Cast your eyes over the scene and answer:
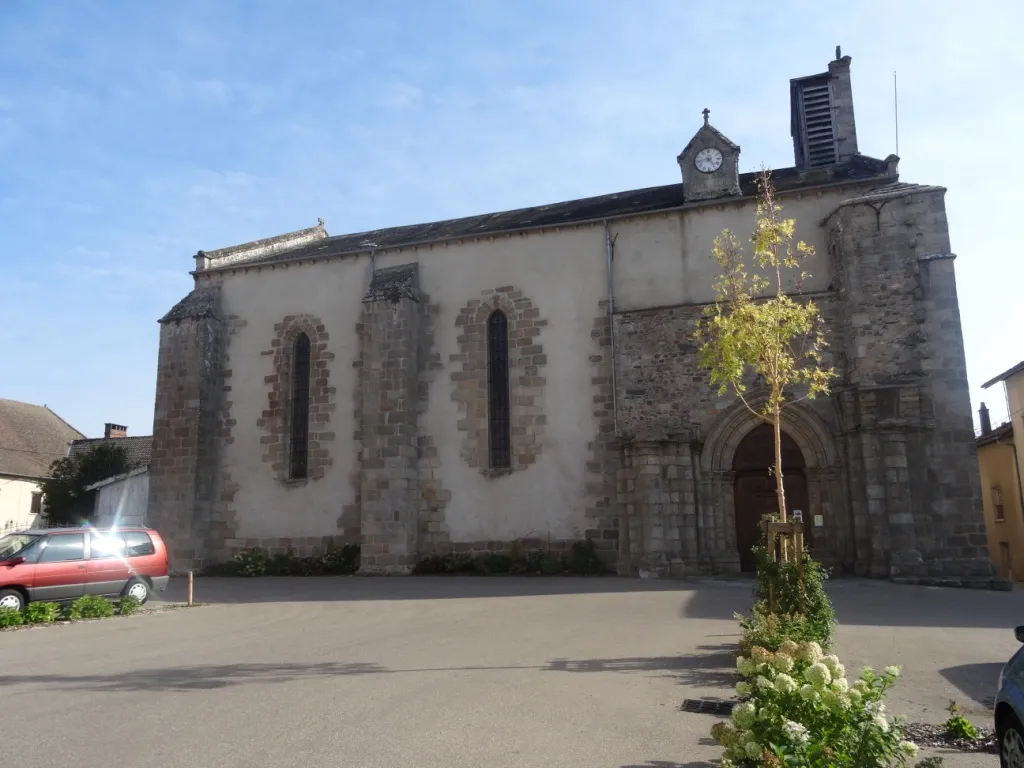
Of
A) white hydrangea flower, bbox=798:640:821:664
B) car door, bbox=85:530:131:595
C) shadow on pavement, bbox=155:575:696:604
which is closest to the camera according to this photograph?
white hydrangea flower, bbox=798:640:821:664

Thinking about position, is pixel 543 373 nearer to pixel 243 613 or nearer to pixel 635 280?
pixel 635 280

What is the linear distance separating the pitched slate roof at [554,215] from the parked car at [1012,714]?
15.0 m

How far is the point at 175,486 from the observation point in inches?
778

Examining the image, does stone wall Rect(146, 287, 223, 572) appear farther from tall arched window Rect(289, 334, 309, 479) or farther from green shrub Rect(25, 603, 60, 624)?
green shrub Rect(25, 603, 60, 624)

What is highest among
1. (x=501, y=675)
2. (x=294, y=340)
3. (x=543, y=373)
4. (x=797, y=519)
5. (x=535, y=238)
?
(x=535, y=238)

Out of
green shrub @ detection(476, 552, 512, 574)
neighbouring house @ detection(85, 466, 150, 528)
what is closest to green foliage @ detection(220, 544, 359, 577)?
green shrub @ detection(476, 552, 512, 574)

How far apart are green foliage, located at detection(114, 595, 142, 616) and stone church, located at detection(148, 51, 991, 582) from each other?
613 centimetres

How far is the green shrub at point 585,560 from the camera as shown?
55.1ft

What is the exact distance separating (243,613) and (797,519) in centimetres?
835

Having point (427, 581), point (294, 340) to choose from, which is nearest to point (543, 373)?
point (427, 581)

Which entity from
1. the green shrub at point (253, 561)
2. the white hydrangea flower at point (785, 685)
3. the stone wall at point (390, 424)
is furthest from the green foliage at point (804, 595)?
the green shrub at point (253, 561)

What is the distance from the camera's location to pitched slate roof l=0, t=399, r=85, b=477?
107 ft

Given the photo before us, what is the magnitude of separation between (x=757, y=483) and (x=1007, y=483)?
1233 cm

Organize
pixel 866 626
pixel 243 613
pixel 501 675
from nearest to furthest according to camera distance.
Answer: pixel 501 675 < pixel 866 626 < pixel 243 613
